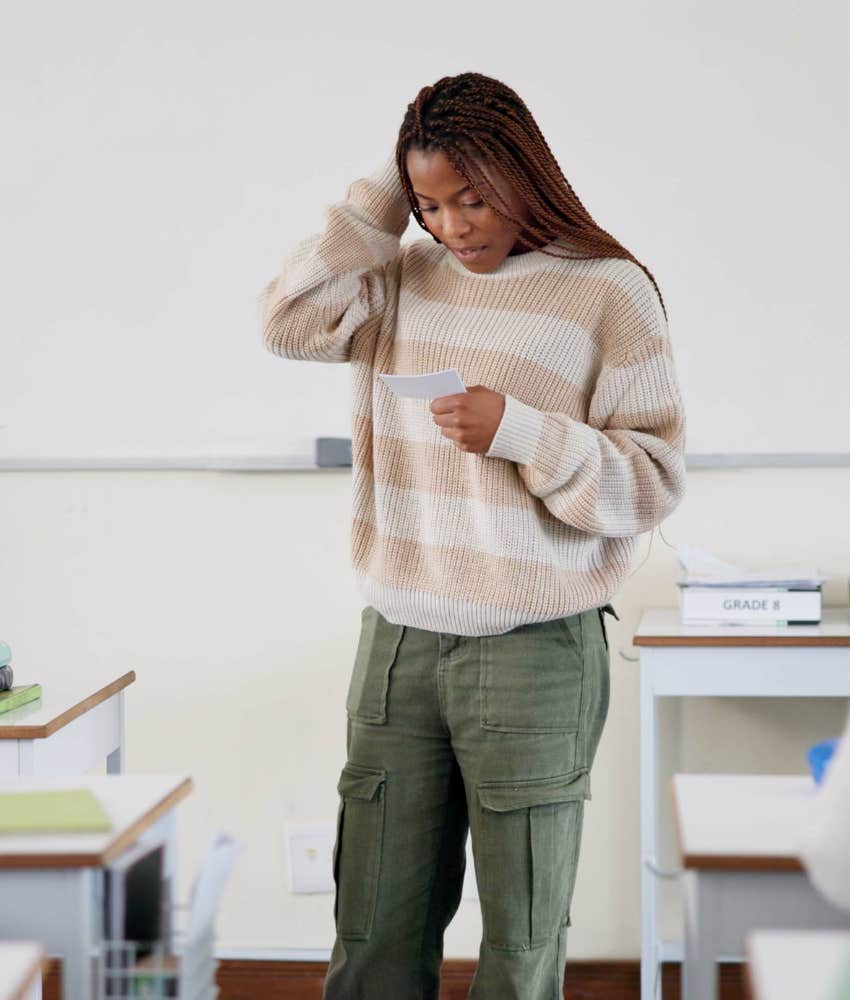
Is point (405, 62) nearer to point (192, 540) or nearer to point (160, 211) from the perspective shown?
point (160, 211)

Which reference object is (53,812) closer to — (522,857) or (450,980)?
(522,857)

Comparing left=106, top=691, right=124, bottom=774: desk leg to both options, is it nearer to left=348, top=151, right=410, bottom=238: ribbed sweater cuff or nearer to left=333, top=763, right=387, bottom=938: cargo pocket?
left=333, top=763, right=387, bottom=938: cargo pocket

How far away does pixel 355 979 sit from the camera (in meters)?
1.65

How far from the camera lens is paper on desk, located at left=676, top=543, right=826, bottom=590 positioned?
91.1 inches

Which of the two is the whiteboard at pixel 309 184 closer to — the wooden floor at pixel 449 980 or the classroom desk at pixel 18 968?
the wooden floor at pixel 449 980

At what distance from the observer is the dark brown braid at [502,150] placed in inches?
62.5

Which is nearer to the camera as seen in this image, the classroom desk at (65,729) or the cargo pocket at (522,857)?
the cargo pocket at (522,857)

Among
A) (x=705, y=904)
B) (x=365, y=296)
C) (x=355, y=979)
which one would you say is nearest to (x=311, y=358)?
(x=365, y=296)

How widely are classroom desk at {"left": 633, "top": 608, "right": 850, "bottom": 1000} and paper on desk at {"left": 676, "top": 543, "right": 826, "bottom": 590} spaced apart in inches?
3.1

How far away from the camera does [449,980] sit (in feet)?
8.71

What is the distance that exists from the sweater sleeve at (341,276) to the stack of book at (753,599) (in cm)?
88

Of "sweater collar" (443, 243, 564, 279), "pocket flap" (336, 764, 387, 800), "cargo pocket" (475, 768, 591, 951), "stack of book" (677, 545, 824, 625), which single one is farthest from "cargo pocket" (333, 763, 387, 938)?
"stack of book" (677, 545, 824, 625)

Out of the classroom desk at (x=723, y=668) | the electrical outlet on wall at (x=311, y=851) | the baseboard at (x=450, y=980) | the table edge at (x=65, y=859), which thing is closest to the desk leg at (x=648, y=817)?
the classroom desk at (x=723, y=668)

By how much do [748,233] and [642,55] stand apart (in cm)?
39
